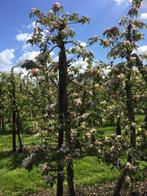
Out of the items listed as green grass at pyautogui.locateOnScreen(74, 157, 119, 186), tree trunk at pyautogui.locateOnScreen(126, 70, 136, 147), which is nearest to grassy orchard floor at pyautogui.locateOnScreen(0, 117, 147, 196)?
green grass at pyautogui.locateOnScreen(74, 157, 119, 186)

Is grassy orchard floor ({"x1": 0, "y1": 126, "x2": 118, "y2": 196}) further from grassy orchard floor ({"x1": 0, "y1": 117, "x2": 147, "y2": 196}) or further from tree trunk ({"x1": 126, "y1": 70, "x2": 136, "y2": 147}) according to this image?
tree trunk ({"x1": 126, "y1": 70, "x2": 136, "y2": 147})

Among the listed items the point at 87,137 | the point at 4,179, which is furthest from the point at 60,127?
the point at 4,179

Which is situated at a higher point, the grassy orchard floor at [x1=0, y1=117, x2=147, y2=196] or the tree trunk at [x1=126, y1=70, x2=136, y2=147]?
the tree trunk at [x1=126, y1=70, x2=136, y2=147]

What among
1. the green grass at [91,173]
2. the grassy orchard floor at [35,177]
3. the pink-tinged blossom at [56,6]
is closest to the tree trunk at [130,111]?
the pink-tinged blossom at [56,6]

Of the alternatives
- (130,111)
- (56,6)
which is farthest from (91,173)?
(56,6)

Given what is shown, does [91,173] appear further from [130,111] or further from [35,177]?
[130,111]

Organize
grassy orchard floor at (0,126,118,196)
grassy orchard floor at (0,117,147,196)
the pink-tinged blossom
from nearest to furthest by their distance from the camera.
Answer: the pink-tinged blossom, grassy orchard floor at (0,117,147,196), grassy orchard floor at (0,126,118,196)

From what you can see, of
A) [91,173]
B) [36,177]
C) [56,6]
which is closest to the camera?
[56,6]

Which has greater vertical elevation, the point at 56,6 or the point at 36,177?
the point at 56,6

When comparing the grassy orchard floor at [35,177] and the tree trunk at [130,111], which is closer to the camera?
the tree trunk at [130,111]

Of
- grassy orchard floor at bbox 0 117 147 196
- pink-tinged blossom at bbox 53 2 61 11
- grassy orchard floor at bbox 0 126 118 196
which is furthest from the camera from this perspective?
grassy orchard floor at bbox 0 126 118 196

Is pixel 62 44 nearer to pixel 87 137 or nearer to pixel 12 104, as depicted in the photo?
pixel 87 137

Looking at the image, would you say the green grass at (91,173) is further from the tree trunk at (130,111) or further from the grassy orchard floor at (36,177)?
the tree trunk at (130,111)

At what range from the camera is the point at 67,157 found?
13.3 metres
